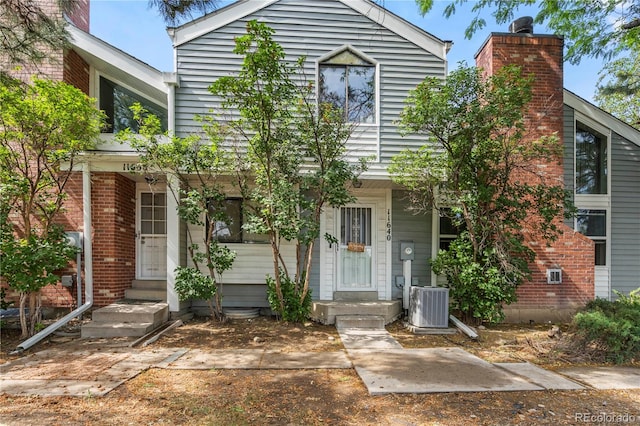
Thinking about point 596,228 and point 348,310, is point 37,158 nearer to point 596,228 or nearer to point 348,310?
point 348,310

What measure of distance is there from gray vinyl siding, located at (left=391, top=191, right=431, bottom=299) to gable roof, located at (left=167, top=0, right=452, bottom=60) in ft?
10.4

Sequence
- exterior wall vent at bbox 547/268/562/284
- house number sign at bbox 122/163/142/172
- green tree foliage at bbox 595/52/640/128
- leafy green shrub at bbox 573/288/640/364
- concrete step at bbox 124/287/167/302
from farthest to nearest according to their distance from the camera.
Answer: green tree foliage at bbox 595/52/640/128
concrete step at bbox 124/287/167/302
exterior wall vent at bbox 547/268/562/284
house number sign at bbox 122/163/142/172
leafy green shrub at bbox 573/288/640/364

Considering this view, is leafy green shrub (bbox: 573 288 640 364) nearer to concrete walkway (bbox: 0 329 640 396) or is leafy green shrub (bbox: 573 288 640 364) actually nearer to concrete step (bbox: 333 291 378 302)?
concrete walkway (bbox: 0 329 640 396)

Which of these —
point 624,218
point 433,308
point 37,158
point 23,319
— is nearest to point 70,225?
point 37,158

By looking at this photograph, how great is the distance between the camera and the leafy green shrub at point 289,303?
239 inches

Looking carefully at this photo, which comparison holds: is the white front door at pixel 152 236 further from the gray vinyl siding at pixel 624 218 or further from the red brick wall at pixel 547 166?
the gray vinyl siding at pixel 624 218

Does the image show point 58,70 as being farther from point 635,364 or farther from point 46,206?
point 635,364

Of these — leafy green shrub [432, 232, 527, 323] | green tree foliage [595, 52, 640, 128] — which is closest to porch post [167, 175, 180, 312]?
leafy green shrub [432, 232, 527, 323]

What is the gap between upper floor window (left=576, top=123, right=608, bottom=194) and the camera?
7820mm

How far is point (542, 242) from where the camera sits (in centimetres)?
649

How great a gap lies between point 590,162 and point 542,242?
10.3 feet

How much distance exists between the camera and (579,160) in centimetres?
785

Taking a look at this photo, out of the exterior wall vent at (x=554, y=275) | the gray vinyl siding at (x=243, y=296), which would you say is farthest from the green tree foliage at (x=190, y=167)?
the exterior wall vent at (x=554, y=275)

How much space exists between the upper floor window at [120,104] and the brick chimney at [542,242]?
7.28m
